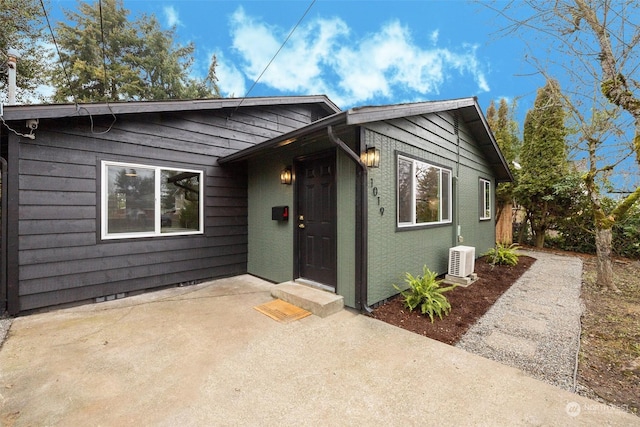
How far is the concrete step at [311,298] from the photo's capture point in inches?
130

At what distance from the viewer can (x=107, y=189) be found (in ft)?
12.4

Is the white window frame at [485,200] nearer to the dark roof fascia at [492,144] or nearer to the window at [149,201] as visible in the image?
the dark roof fascia at [492,144]

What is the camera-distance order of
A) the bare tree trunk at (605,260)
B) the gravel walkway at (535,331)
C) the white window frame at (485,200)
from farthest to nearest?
the white window frame at (485,200)
the bare tree trunk at (605,260)
the gravel walkway at (535,331)

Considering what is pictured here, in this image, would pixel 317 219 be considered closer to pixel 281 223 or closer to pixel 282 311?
pixel 281 223

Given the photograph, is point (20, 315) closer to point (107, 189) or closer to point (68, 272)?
point (68, 272)

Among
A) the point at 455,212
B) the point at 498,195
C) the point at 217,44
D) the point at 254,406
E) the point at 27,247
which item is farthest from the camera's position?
the point at 217,44

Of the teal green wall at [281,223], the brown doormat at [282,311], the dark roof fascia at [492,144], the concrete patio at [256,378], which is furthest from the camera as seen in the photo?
the dark roof fascia at [492,144]

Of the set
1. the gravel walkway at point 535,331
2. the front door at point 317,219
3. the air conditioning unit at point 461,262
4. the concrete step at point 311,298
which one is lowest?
the gravel walkway at point 535,331

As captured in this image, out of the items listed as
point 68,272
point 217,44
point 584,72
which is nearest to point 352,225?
point 68,272

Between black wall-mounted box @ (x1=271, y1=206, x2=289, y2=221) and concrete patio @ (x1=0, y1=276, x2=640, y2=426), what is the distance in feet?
5.70

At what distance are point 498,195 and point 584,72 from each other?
6324 millimetres

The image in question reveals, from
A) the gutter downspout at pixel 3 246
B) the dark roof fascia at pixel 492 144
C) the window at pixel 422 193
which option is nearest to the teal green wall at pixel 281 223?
the window at pixel 422 193

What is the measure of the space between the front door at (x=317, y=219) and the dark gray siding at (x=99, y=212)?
157cm

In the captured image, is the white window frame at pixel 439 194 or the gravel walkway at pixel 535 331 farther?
the white window frame at pixel 439 194
